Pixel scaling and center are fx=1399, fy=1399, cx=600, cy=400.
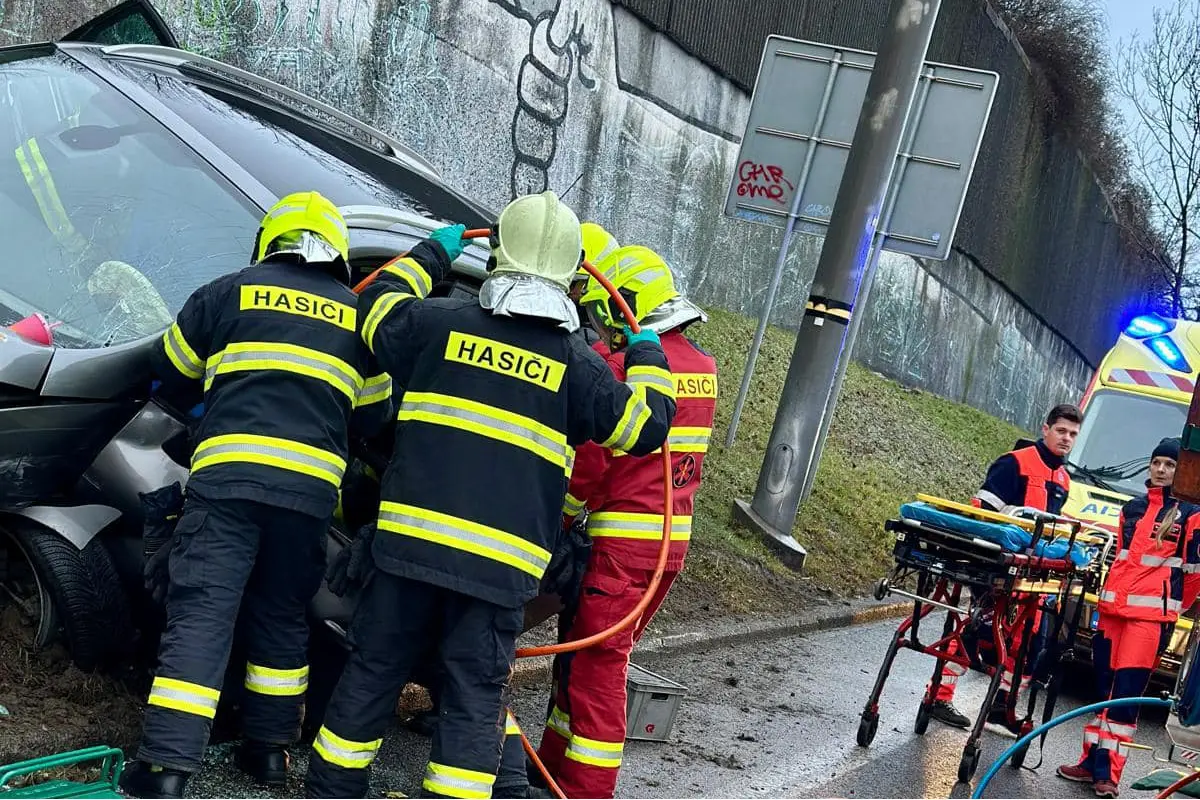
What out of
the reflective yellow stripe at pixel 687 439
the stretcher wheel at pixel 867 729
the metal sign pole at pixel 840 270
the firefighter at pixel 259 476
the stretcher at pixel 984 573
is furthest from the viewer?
the metal sign pole at pixel 840 270

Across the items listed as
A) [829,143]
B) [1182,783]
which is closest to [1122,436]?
[829,143]

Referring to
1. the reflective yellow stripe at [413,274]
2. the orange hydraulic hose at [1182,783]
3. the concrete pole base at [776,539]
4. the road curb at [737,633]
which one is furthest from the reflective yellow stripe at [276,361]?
the concrete pole base at [776,539]

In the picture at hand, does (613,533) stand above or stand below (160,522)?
above

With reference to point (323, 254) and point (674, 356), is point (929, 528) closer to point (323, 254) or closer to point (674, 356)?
point (674, 356)

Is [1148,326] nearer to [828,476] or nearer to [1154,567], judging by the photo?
[828,476]

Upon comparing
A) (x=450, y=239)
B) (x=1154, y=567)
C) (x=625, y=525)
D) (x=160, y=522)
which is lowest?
(x=160, y=522)

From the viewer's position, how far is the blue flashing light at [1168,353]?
11.2 metres

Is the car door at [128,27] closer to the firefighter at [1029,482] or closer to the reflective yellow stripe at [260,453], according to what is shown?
the reflective yellow stripe at [260,453]

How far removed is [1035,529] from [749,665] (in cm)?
229

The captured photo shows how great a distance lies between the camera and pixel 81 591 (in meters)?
4.41

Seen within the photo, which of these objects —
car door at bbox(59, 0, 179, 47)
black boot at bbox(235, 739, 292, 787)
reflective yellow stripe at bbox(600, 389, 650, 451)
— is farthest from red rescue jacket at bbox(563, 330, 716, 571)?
car door at bbox(59, 0, 179, 47)

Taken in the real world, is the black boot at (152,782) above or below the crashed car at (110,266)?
below

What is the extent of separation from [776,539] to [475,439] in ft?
22.2

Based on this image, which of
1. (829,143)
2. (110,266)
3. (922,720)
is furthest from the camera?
(829,143)
